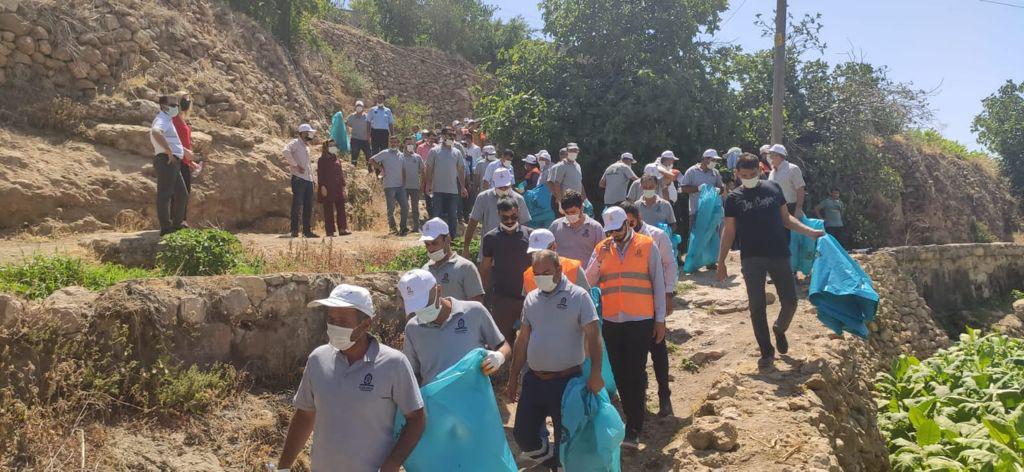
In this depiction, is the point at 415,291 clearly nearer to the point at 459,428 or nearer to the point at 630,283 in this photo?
the point at 459,428

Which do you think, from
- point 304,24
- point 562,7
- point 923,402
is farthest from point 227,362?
point 304,24

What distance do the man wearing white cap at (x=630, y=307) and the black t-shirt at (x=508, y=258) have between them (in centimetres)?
77

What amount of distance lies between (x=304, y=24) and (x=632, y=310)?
17.3 meters

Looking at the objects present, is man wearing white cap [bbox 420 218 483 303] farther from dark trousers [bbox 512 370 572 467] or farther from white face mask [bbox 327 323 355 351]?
white face mask [bbox 327 323 355 351]

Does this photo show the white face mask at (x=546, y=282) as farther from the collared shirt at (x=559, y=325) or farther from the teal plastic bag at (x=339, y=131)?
the teal plastic bag at (x=339, y=131)

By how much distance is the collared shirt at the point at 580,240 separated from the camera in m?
7.13

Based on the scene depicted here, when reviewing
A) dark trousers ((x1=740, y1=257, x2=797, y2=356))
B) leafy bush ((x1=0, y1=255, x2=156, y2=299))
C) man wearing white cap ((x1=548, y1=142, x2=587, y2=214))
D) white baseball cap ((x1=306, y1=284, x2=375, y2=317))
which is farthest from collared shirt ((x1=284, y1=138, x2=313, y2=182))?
white baseball cap ((x1=306, y1=284, x2=375, y2=317))

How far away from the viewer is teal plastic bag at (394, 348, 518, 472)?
13.5ft

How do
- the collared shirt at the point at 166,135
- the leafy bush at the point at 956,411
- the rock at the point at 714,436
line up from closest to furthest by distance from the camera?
the rock at the point at 714,436 → the leafy bush at the point at 956,411 → the collared shirt at the point at 166,135

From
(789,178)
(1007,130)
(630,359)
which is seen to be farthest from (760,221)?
(1007,130)

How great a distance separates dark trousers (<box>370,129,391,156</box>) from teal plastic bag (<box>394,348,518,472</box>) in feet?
42.9

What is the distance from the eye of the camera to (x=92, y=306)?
5891mm

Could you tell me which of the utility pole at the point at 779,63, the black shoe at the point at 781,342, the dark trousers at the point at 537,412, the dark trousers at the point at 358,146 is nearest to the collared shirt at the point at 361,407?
the dark trousers at the point at 537,412

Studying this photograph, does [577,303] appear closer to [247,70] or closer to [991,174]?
[247,70]
